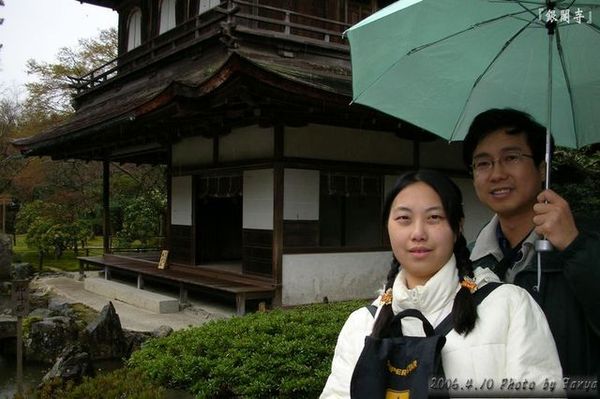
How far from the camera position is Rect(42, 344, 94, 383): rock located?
17.4 ft

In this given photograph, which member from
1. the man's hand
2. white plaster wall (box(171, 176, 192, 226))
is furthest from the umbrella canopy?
white plaster wall (box(171, 176, 192, 226))

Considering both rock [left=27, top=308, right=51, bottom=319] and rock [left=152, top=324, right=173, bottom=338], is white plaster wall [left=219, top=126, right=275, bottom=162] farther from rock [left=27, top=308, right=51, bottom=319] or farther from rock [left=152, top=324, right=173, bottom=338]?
rock [left=27, top=308, right=51, bottom=319]

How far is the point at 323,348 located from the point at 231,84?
3.99 metres

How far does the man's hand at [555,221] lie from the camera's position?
1.77m

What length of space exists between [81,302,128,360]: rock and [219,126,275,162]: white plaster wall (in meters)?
3.45

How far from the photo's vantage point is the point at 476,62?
2604mm

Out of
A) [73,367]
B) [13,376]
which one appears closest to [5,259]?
[13,376]

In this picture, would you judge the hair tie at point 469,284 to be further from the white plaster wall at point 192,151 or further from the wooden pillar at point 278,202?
the white plaster wall at point 192,151

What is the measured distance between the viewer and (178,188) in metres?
11.8

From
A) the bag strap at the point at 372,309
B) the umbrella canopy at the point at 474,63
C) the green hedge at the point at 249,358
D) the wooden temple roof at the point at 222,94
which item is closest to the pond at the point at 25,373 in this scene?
the green hedge at the point at 249,358

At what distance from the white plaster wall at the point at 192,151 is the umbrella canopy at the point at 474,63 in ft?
26.9

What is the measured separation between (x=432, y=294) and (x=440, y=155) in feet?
31.6

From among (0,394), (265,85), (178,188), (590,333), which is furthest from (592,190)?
(0,394)

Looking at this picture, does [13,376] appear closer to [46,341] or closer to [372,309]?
[46,341]
